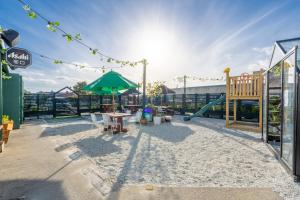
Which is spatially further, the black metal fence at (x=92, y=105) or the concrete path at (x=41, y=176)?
the black metal fence at (x=92, y=105)

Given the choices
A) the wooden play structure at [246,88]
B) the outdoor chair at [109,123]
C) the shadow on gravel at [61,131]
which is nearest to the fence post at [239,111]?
A: the wooden play structure at [246,88]

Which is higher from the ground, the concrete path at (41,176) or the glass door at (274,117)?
the glass door at (274,117)

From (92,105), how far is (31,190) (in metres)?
11.7

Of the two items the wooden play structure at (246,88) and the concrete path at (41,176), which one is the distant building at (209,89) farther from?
the concrete path at (41,176)

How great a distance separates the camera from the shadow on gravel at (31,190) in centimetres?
250

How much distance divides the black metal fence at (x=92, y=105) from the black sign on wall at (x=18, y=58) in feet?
18.2

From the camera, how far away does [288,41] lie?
5.10 metres

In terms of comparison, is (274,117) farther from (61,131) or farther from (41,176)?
(61,131)

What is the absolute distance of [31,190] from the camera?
8.75 feet

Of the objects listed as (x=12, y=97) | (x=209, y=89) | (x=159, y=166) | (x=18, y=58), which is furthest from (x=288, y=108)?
(x=209, y=89)

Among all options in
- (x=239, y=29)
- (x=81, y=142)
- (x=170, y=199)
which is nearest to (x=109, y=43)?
(x=81, y=142)

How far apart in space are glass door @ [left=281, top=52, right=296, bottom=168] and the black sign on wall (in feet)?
26.2

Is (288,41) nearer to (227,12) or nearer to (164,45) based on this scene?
(227,12)

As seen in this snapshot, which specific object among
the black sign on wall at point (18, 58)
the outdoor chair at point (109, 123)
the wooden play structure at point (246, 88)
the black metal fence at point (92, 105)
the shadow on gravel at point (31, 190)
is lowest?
the shadow on gravel at point (31, 190)
